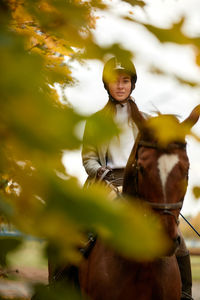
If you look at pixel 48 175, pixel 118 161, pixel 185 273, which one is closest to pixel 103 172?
pixel 118 161

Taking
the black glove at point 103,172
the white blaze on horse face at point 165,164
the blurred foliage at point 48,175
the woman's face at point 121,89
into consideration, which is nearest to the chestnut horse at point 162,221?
the white blaze on horse face at point 165,164

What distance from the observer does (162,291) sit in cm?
360

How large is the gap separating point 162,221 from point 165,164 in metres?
0.39

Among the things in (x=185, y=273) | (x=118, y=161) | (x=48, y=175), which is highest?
(x=48, y=175)

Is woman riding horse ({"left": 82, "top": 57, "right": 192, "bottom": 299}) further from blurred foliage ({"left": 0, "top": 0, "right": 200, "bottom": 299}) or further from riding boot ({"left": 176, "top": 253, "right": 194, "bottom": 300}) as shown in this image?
blurred foliage ({"left": 0, "top": 0, "right": 200, "bottom": 299})

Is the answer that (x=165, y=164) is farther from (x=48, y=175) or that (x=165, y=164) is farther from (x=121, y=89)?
(x=48, y=175)

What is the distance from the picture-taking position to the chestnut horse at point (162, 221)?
3.11 meters

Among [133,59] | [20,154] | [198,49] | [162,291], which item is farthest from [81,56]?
[162,291]

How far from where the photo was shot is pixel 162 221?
10.1 ft

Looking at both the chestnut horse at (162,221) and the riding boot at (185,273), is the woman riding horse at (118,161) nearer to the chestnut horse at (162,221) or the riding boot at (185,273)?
the riding boot at (185,273)

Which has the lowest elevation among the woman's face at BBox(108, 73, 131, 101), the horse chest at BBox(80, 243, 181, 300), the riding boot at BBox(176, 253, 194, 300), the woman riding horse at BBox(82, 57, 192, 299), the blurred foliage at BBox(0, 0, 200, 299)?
the riding boot at BBox(176, 253, 194, 300)

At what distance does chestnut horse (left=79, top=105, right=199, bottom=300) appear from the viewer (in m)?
3.11

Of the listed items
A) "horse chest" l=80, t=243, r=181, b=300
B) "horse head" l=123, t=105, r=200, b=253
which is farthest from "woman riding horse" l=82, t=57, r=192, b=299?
"horse head" l=123, t=105, r=200, b=253

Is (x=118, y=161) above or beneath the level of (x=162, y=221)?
beneath
